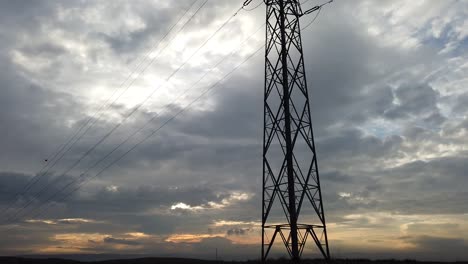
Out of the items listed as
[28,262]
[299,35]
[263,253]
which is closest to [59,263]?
[28,262]

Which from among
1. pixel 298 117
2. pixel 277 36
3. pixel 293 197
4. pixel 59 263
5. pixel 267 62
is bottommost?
pixel 59 263

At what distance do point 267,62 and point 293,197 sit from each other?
1230 cm

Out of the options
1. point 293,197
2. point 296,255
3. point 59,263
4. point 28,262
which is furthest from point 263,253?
point 28,262

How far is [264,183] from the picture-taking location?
31641 millimetres

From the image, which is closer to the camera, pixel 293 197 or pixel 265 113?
Result: pixel 293 197

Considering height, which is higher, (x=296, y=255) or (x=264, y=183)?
(x=264, y=183)

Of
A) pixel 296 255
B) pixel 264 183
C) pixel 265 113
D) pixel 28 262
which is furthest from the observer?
pixel 28 262

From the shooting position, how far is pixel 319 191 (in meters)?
31.0

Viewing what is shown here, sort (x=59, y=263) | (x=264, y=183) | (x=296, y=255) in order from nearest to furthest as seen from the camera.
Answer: (x=296, y=255) < (x=264, y=183) < (x=59, y=263)

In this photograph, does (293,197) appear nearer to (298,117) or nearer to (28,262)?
(298,117)

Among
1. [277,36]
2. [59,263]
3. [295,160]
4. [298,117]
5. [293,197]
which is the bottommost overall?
[59,263]

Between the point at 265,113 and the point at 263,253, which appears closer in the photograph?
the point at 263,253

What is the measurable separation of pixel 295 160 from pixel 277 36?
11.4 m

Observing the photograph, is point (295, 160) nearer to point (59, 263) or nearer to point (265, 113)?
point (265, 113)
